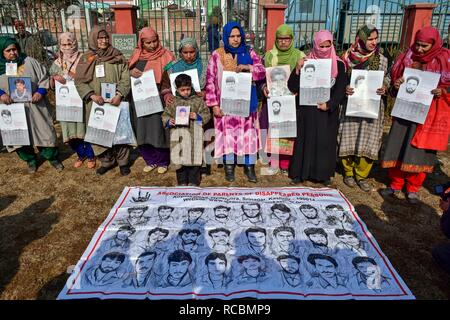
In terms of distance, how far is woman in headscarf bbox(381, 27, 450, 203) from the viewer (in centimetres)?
312

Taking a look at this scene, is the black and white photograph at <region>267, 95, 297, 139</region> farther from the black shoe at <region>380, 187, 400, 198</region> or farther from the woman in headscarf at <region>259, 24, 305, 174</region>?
the black shoe at <region>380, 187, 400, 198</region>


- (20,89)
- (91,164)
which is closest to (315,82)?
(91,164)

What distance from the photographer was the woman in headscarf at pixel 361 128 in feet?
11.3

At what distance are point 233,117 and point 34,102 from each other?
100 inches

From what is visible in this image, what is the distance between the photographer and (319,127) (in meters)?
3.69

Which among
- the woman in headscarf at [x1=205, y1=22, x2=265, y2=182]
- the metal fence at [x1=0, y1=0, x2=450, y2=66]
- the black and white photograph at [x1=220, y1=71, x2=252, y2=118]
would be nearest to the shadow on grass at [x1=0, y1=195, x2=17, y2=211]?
the woman in headscarf at [x1=205, y1=22, x2=265, y2=182]

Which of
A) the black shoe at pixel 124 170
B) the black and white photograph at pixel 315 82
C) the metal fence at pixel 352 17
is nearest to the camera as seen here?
the black and white photograph at pixel 315 82

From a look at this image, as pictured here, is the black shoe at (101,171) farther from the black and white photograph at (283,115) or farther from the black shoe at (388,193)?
the black shoe at (388,193)

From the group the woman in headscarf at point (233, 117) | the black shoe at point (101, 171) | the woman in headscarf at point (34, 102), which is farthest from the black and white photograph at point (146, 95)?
the woman in headscarf at point (34, 102)

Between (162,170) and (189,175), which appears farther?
(162,170)

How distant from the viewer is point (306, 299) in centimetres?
222

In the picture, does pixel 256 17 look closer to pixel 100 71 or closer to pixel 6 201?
pixel 100 71

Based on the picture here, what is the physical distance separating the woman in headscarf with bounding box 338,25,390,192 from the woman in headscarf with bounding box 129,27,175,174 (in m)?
2.11

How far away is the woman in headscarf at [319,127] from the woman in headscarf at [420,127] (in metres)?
0.59
